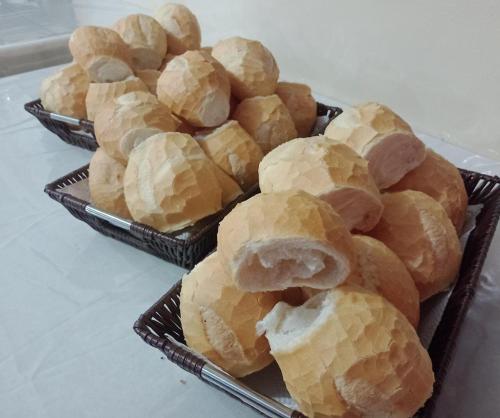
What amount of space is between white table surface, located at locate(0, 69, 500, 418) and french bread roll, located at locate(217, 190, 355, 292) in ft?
0.56

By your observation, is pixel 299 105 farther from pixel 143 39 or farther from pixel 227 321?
pixel 227 321

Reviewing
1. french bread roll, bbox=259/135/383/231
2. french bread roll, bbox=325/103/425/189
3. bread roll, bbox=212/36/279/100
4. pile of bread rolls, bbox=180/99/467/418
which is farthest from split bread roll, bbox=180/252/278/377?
bread roll, bbox=212/36/279/100

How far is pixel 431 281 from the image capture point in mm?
463

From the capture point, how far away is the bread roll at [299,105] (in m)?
0.78

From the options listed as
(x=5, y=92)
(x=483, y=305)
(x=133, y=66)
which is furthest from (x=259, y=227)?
(x=5, y=92)

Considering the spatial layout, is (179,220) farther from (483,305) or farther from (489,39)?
(489,39)

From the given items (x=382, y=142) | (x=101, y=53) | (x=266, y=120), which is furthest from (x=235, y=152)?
(x=101, y=53)

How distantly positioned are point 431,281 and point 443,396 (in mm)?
112

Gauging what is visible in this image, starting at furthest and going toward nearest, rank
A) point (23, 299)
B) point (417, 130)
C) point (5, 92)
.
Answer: point (5, 92) → point (417, 130) → point (23, 299)

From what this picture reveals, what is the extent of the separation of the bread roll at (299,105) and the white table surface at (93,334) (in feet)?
1.13

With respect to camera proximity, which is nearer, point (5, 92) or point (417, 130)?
point (417, 130)

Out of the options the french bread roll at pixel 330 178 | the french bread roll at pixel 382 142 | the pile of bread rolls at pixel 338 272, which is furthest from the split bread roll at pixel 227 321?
the french bread roll at pixel 382 142

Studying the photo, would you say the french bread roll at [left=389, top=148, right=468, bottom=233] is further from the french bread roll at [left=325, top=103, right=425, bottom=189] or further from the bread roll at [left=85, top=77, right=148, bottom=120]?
the bread roll at [left=85, top=77, right=148, bottom=120]

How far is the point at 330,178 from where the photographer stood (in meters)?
0.44
